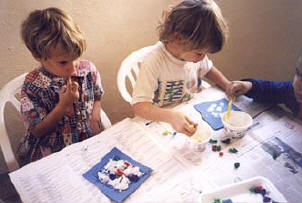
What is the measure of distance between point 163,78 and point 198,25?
249mm

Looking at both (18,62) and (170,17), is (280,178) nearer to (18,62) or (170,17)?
(170,17)

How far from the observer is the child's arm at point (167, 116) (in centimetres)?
94

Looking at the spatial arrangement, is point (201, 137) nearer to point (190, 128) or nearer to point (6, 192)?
point (190, 128)

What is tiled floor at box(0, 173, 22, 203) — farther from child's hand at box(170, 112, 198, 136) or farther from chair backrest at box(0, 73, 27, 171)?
child's hand at box(170, 112, 198, 136)

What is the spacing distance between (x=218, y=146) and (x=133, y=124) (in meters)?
0.28

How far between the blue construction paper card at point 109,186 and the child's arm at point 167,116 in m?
0.17

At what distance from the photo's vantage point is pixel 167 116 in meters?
1.00

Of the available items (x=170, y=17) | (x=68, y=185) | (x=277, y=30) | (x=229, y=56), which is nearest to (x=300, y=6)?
(x=277, y=30)

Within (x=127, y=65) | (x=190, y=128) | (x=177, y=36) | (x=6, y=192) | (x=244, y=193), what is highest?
(x=177, y=36)

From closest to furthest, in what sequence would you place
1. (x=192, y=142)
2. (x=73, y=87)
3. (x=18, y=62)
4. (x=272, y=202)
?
(x=272, y=202) < (x=192, y=142) < (x=73, y=87) < (x=18, y=62)

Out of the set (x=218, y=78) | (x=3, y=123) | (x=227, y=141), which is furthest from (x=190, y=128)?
(x=3, y=123)

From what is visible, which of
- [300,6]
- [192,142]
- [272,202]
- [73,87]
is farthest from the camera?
[300,6]

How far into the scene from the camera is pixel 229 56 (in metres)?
1.97

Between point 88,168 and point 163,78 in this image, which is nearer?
point 88,168
